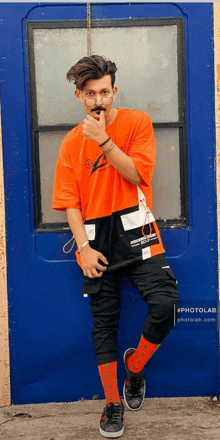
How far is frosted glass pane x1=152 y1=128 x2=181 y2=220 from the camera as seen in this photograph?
3.09m

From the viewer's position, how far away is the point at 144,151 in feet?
8.80

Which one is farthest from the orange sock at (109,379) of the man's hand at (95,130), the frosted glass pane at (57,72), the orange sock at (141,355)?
the frosted glass pane at (57,72)

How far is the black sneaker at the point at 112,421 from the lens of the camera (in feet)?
8.95

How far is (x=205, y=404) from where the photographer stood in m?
3.10

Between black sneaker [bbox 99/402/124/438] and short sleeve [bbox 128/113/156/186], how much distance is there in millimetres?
1242

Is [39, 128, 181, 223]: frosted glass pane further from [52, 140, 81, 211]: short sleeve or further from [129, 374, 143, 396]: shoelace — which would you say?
[129, 374, 143, 396]: shoelace

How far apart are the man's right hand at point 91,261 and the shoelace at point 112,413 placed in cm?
72

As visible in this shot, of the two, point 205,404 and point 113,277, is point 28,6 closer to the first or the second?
point 113,277

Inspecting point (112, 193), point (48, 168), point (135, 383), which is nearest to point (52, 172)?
point (48, 168)

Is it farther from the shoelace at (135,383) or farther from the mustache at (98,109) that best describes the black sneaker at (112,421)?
the mustache at (98,109)

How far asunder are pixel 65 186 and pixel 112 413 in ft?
4.19

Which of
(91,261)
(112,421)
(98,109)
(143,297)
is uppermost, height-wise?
(98,109)

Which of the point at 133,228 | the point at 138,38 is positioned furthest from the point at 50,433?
the point at 138,38

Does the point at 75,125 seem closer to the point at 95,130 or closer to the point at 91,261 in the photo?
the point at 95,130
